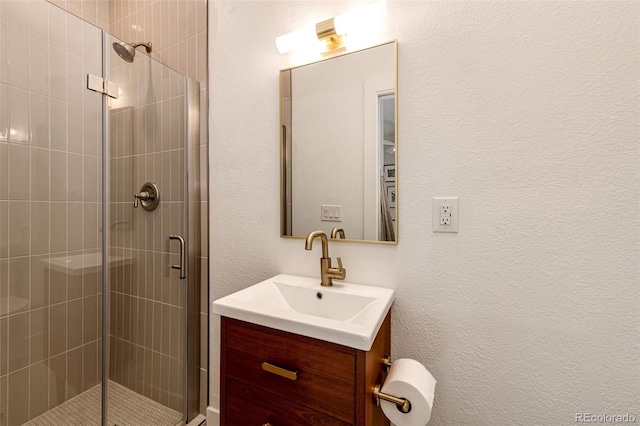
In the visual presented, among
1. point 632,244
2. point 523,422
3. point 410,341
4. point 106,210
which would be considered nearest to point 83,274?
point 106,210

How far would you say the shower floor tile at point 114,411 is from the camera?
1.12 meters

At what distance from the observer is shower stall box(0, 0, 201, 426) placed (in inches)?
40.0

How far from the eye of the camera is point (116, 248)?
1.26 m

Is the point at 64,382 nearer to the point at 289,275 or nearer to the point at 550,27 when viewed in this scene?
the point at 289,275

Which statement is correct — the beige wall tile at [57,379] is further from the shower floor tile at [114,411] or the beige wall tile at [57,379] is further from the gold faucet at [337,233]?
the gold faucet at [337,233]

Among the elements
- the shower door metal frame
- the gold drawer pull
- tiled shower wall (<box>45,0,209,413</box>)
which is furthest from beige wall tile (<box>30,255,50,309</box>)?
the gold drawer pull

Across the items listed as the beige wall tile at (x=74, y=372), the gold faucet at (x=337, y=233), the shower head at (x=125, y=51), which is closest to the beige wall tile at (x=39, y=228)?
the beige wall tile at (x=74, y=372)

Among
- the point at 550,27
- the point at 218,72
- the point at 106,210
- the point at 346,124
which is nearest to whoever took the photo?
the point at 550,27

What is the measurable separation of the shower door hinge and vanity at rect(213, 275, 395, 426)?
105cm

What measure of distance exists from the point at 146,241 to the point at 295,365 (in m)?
1.03

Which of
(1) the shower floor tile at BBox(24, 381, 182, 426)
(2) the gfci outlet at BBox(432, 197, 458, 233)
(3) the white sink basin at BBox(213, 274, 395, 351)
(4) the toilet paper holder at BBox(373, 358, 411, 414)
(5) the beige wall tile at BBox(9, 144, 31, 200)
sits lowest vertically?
(1) the shower floor tile at BBox(24, 381, 182, 426)

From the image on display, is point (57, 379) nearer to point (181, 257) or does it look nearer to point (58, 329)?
point (58, 329)

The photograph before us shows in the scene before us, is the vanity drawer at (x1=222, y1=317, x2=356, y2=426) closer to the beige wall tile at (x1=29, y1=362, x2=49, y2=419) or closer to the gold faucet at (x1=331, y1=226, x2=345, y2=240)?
the gold faucet at (x1=331, y1=226, x2=345, y2=240)

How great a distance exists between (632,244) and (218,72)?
172cm
